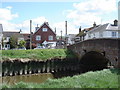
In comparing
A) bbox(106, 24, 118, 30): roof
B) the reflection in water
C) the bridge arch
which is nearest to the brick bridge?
the bridge arch

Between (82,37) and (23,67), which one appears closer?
(23,67)

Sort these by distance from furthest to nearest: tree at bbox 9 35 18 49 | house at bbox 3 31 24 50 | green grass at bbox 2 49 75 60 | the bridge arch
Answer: house at bbox 3 31 24 50 < tree at bbox 9 35 18 49 < the bridge arch < green grass at bbox 2 49 75 60

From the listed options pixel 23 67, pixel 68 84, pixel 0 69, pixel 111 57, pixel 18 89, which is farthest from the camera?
pixel 23 67

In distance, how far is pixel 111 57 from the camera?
21.4 meters

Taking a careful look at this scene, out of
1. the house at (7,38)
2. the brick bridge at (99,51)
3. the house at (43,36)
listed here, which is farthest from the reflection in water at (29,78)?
the house at (7,38)

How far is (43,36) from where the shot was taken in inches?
2050

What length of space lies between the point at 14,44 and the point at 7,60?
26327 mm

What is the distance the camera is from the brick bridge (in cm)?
2059

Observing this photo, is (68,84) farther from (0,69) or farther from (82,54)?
(82,54)

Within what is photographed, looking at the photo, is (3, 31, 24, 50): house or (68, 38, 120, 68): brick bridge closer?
(68, 38, 120, 68): brick bridge

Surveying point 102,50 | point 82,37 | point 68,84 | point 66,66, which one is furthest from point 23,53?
point 82,37

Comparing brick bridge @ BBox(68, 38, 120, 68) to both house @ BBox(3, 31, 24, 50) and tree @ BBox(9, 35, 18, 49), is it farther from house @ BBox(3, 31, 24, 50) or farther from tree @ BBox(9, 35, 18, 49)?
house @ BBox(3, 31, 24, 50)

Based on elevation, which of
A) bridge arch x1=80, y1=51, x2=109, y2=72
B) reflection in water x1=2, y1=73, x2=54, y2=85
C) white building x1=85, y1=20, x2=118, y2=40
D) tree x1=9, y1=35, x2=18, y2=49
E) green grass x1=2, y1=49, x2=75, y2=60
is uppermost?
white building x1=85, y1=20, x2=118, y2=40

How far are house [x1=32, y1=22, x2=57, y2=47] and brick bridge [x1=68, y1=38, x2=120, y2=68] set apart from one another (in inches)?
761
